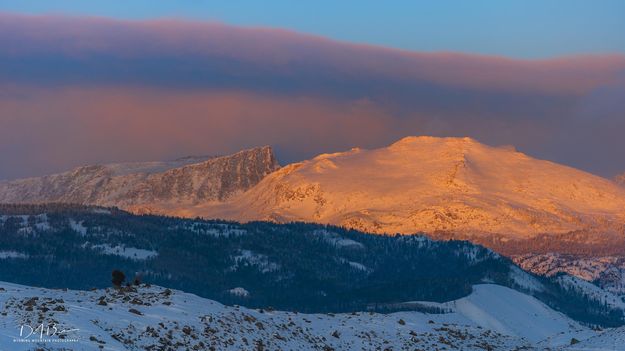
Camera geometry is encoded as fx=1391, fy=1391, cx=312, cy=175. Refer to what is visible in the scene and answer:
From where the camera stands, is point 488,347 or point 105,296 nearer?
point 105,296

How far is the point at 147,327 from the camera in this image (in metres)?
105

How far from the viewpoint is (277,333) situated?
397 ft

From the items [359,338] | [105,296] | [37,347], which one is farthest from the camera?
[359,338]

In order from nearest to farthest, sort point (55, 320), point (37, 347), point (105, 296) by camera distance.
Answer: point (37, 347) < point (55, 320) < point (105, 296)

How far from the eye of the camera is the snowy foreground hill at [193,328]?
9750cm

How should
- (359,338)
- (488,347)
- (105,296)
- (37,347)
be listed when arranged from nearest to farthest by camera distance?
(37,347) < (105,296) < (359,338) < (488,347)

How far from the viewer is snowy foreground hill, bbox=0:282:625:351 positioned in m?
97.5

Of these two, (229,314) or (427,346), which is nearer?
(229,314)

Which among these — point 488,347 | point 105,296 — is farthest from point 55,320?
point 488,347

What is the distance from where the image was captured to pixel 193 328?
109062mm

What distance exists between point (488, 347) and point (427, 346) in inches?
339

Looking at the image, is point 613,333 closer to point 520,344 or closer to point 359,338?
point 520,344

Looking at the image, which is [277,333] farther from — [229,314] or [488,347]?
[488,347]

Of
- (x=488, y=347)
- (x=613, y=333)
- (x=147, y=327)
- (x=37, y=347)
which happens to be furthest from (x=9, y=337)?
(x=613, y=333)
